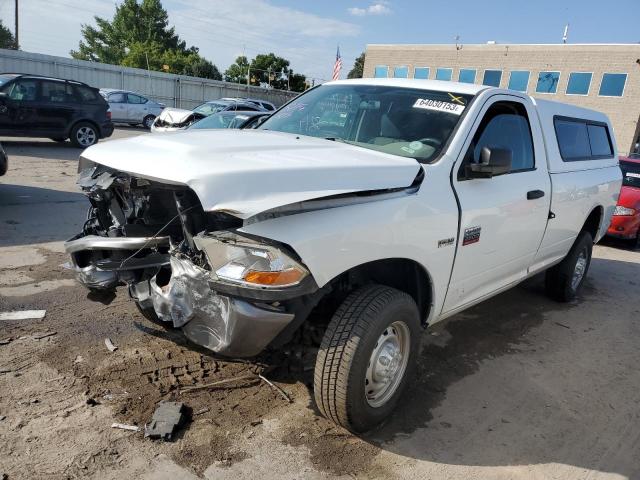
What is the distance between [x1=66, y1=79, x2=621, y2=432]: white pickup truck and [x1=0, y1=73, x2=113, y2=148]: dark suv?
10.8 meters

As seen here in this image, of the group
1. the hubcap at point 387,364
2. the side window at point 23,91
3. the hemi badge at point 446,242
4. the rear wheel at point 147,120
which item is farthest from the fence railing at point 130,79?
the hubcap at point 387,364

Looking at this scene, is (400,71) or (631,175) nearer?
(631,175)

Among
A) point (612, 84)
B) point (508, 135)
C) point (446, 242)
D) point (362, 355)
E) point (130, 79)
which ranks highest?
point (612, 84)

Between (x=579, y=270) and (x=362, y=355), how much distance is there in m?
4.10

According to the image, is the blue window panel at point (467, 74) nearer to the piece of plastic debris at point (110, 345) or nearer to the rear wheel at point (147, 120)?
the rear wheel at point (147, 120)

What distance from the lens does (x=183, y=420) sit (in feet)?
9.37

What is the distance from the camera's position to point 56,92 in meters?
12.8

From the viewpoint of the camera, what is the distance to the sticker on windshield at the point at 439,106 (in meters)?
3.47

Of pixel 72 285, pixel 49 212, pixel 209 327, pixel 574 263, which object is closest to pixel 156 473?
pixel 209 327

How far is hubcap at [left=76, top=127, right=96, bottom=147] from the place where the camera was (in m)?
13.6

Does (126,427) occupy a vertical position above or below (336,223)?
below

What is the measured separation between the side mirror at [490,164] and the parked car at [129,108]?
2085 cm

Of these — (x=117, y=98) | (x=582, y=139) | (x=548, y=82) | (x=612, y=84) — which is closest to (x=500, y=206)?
(x=582, y=139)

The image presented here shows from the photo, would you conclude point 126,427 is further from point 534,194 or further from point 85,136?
point 85,136
